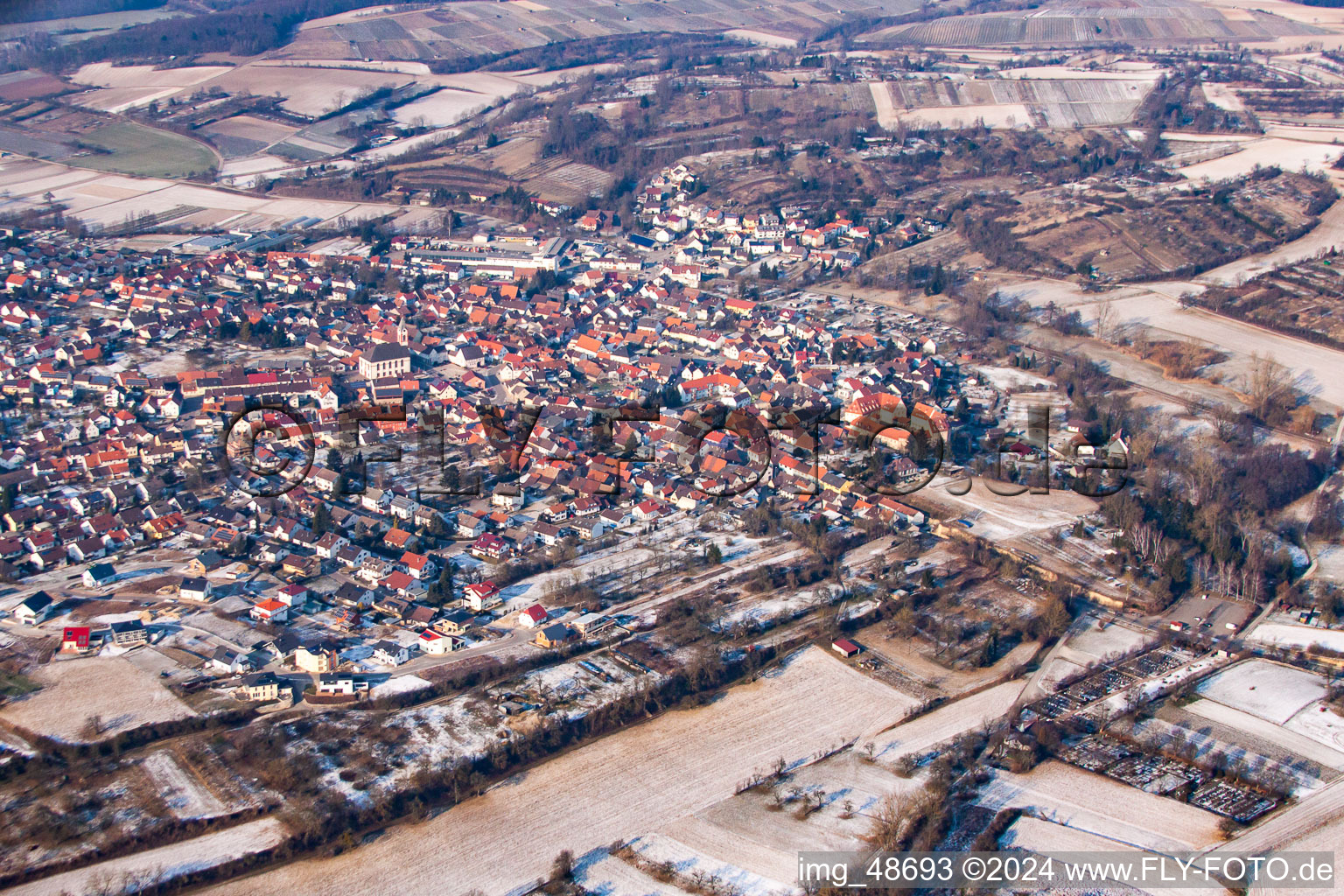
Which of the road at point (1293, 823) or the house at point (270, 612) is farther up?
the house at point (270, 612)

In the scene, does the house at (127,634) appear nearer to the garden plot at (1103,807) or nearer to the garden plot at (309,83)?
the garden plot at (1103,807)

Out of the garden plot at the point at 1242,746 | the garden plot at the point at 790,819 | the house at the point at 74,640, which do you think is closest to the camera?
the garden plot at the point at 790,819

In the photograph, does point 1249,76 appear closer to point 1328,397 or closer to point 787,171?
point 787,171

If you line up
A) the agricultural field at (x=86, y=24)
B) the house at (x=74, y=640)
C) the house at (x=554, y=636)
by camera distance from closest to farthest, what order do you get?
the house at (x=74, y=640) < the house at (x=554, y=636) < the agricultural field at (x=86, y=24)

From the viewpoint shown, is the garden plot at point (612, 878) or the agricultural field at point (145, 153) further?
the agricultural field at point (145, 153)

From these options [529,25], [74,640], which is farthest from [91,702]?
[529,25]

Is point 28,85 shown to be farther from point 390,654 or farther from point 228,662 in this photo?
point 390,654

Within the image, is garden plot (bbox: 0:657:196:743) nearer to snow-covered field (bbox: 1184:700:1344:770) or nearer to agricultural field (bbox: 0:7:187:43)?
A: snow-covered field (bbox: 1184:700:1344:770)

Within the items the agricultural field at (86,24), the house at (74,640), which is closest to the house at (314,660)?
the house at (74,640)

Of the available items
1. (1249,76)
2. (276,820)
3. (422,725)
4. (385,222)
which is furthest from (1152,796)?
(1249,76)
